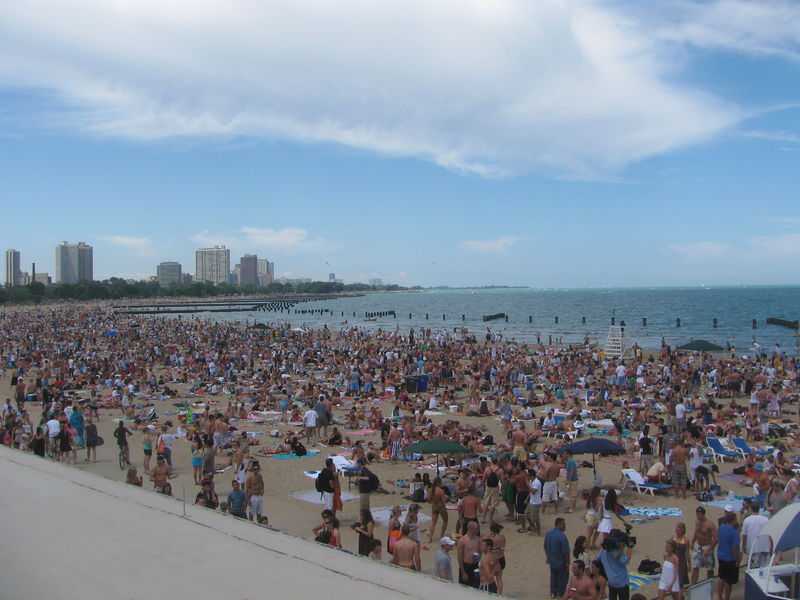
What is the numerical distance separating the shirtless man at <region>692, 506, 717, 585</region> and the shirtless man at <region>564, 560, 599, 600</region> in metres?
2.52

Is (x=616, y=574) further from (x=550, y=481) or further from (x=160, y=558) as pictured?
(x=160, y=558)

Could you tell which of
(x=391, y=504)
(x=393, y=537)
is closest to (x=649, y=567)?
(x=393, y=537)

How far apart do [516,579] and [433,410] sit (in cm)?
1365

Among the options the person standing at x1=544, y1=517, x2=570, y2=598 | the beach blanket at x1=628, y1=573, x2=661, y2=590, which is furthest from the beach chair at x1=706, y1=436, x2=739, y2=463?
the person standing at x1=544, y1=517, x2=570, y2=598

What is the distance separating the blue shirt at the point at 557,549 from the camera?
784 centimetres

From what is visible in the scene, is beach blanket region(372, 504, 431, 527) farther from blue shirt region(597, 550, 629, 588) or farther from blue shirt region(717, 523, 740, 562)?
blue shirt region(717, 523, 740, 562)

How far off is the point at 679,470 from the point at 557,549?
562 cm

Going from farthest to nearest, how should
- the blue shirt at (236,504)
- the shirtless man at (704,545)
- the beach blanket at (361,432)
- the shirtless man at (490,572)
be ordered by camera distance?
1. the beach blanket at (361,432)
2. the blue shirt at (236,504)
3. the shirtless man at (704,545)
4. the shirtless man at (490,572)

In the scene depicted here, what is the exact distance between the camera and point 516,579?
28.9 ft

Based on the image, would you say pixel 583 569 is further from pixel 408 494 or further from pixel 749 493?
pixel 749 493

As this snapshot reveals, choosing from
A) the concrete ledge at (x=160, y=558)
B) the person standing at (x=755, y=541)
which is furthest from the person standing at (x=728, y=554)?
the concrete ledge at (x=160, y=558)

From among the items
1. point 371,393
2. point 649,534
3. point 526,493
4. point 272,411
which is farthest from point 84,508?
point 371,393

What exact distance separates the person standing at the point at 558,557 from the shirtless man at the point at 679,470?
527 centimetres

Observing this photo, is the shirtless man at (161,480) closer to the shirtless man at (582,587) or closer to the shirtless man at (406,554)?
the shirtless man at (406,554)
